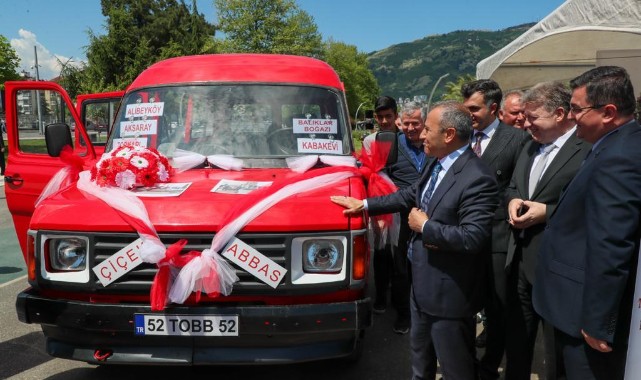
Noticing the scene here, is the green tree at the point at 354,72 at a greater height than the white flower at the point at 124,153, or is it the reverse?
the green tree at the point at 354,72

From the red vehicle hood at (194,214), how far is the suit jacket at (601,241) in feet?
3.81

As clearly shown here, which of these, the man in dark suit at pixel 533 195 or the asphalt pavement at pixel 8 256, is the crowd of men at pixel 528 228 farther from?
the asphalt pavement at pixel 8 256

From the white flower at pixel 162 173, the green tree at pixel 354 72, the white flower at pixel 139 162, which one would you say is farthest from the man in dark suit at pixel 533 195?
the green tree at pixel 354 72

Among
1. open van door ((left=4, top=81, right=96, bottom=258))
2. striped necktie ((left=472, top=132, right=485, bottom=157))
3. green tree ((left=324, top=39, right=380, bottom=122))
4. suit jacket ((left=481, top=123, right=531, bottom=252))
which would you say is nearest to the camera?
suit jacket ((left=481, top=123, right=531, bottom=252))

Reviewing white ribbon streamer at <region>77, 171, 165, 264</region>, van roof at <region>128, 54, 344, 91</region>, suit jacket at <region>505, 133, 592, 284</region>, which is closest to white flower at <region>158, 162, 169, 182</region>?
white ribbon streamer at <region>77, 171, 165, 264</region>

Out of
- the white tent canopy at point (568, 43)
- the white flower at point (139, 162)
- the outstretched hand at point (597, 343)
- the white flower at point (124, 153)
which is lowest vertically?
the outstretched hand at point (597, 343)

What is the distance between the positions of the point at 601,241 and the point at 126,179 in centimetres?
272

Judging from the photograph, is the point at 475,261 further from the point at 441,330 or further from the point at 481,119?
the point at 481,119

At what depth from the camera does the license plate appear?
10.0 feet

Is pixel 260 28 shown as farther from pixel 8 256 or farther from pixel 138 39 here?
pixel 8 256

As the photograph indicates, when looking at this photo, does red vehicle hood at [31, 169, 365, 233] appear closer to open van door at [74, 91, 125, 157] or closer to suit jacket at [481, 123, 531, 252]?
suit jacket at [481, 123, 531, 252]

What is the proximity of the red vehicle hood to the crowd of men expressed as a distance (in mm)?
150

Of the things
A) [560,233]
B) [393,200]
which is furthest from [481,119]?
[560,233]

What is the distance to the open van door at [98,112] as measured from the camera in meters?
6.14
